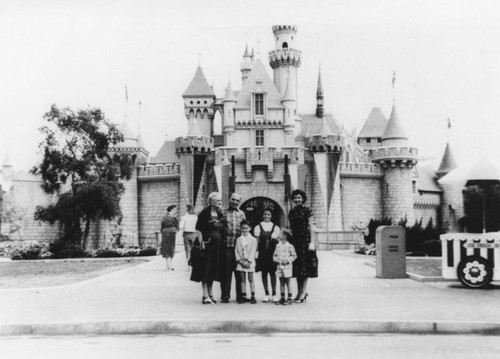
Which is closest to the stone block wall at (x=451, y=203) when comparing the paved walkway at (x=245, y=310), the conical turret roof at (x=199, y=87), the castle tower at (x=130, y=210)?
the conical turret roof at (x=199, y=87)

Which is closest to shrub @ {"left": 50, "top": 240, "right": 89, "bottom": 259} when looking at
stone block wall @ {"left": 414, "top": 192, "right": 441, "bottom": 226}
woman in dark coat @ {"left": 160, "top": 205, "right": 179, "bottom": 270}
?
woman in dark coat @ {"left": 160, "top": 205, "right": 179, "bottom": 270}

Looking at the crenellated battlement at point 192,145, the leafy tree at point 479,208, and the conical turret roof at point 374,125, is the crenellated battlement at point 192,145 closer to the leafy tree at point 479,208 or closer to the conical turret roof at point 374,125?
the conical turret roof at point 374,125

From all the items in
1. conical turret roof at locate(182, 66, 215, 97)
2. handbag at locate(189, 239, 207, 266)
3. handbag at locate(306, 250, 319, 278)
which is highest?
conical turret roof at locate(182, 66, 215, 97)

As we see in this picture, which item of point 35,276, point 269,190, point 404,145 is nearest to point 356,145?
point 404,145

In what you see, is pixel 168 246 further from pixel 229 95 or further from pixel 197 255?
pixel 229 95

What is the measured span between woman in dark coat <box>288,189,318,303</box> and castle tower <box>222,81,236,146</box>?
4088 centimetres

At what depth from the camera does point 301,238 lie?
9.73m

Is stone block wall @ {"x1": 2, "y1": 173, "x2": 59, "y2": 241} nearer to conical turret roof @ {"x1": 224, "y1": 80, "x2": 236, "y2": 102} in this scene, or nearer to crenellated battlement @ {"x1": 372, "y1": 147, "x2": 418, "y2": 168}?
conical turret roof @ {"x1": 224, "y1": 80, "x2": 236, "y2": 102}

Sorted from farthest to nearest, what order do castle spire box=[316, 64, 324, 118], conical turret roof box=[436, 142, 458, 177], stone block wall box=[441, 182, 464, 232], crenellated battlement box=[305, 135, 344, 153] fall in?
castle spire box=[316, 64, 324, 118] < conical turret roof box=[436, 142, 458, 177] < stone block wall box=[441, 182, 464, 232] < crenellated battlement box=[305, 135, 344, 153]

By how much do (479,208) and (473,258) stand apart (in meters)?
1.49

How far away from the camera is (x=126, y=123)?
2160 inches

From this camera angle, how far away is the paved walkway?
740cm

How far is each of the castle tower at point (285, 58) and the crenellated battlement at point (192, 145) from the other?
13.8 m

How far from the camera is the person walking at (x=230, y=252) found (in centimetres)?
980
